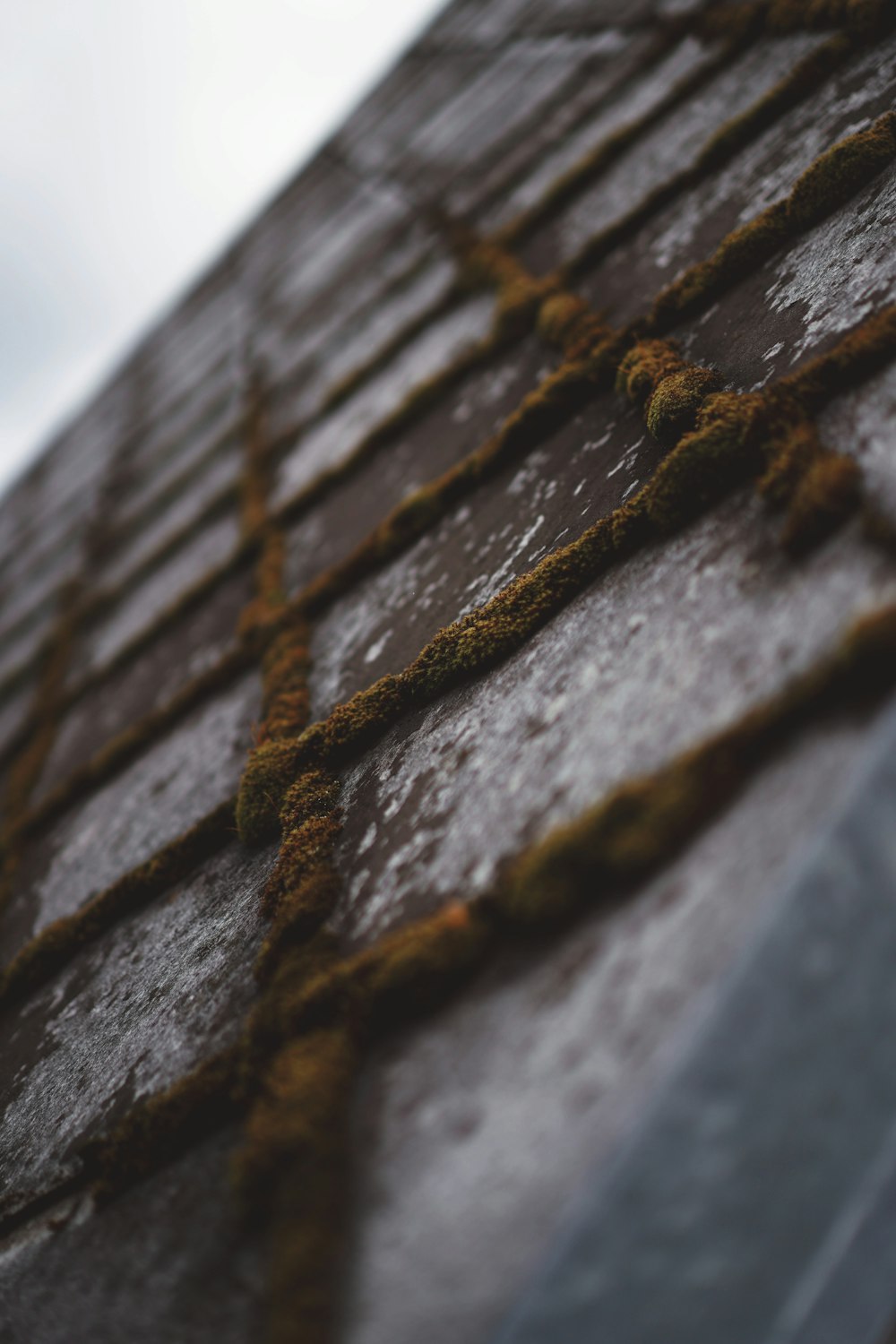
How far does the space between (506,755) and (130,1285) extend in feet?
2.72

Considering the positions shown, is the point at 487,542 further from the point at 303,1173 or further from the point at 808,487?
the point at 303,1173

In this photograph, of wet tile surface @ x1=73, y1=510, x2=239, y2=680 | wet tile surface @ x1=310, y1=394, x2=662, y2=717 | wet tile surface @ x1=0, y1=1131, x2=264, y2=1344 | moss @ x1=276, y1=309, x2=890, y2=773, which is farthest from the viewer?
wet tile surface @ x1=73, y1=510, x2=239, y2=680

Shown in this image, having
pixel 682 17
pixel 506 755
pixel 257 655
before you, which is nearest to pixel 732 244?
pixel 506 755

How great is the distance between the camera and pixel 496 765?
1128 mm

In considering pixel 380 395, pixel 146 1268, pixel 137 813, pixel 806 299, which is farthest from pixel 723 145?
pixel 146 1268

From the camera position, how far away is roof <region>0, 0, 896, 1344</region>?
73cm

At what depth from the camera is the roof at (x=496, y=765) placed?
73 centimetres

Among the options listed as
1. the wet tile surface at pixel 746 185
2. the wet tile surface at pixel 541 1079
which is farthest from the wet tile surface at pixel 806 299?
the wet tile surface at pixel 541 1079

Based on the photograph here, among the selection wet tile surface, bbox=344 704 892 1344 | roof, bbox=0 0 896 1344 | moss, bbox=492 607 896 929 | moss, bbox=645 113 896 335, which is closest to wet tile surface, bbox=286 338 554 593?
roof, bbox=0 0 896 1344

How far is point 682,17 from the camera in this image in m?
2.81

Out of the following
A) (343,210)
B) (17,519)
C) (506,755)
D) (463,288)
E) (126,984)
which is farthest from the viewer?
(17,519)

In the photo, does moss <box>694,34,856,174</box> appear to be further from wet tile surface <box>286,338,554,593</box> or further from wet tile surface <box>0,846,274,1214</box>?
wet tile surface <box>0,846,274,1214</box>

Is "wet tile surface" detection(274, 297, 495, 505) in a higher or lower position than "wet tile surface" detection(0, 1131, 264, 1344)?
higher

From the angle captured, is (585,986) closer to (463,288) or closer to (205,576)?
(205,576)
